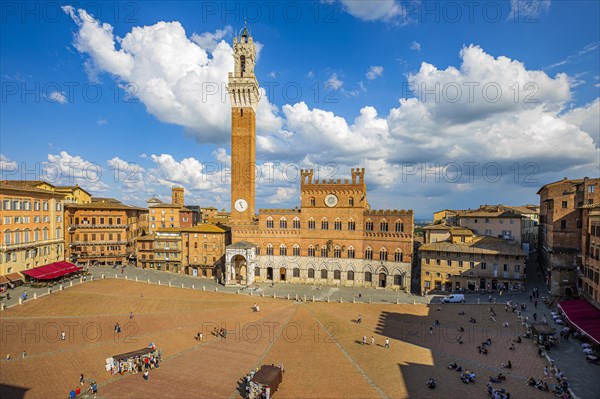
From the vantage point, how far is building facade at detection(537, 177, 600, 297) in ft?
149

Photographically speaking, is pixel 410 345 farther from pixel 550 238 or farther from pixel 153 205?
pixel 153 205

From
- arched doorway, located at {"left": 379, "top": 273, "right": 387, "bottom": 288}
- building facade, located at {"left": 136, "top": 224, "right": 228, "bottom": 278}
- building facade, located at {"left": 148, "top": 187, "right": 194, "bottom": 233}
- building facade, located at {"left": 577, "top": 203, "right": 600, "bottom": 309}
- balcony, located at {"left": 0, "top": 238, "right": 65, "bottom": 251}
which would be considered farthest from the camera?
building facade, located at {"left": 148, "top": 187, "right": 194, "bottom": 233}

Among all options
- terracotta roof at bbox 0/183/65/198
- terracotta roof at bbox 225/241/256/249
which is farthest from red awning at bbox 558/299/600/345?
terracotta roof at bbox 0/183/65/198

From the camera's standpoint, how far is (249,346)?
109 feet

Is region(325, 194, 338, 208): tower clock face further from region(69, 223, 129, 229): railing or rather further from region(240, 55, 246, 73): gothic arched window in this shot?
region(69, 223, 129, 229): railing

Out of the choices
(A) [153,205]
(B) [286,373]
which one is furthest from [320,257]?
(A) [153,205]

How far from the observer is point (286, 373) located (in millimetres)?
27703

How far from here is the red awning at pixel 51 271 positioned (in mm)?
48188

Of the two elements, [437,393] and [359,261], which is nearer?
[437,393]

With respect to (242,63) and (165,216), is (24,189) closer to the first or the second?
(165,216)

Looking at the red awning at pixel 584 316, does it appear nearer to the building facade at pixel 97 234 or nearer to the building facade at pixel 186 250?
the building facade at pixel 186 250

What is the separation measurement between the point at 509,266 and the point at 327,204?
31.2 m

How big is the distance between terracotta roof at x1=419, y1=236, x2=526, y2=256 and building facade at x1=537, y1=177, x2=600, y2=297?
4809 millimetres

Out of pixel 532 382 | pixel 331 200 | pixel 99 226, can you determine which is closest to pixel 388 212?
pixel 331 200
